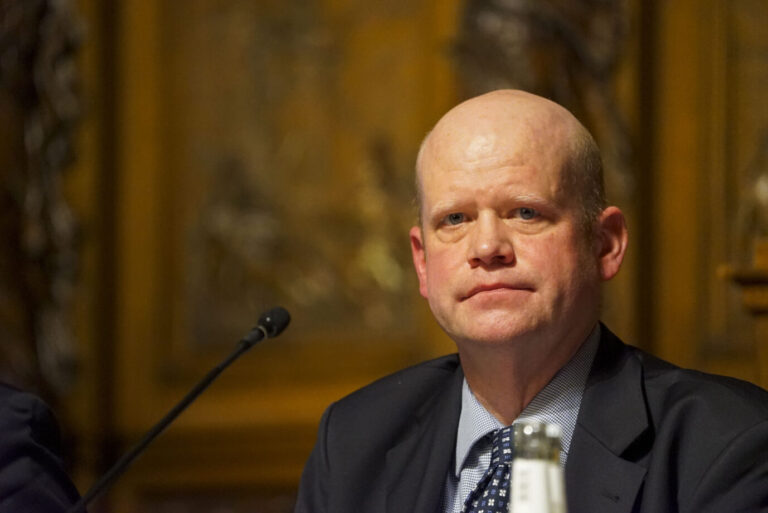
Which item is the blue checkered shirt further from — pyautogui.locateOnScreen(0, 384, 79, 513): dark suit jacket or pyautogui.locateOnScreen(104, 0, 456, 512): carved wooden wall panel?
pyautogui.locateOnScreen(104, 0, 456, 512): carved wooden wall panel

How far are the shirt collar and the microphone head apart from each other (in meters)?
0.46

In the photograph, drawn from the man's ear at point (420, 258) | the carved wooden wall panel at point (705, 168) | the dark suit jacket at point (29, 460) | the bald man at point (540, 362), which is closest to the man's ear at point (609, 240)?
A: the bald man at point (540, 362)

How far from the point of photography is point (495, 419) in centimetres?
277

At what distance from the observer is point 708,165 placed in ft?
19.5

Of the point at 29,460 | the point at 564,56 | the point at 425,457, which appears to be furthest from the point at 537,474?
the point at 564,56

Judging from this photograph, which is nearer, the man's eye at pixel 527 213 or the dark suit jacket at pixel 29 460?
the man's eye at pixel 527 213

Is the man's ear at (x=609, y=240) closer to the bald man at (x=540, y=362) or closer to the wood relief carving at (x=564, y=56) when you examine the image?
the bald man at (x=540, y=362)

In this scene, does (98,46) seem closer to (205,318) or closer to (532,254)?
(205,318)

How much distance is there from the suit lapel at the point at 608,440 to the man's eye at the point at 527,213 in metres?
0.39

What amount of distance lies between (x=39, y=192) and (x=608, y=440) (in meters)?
5.03

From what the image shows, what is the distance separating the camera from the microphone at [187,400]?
2.50 metres

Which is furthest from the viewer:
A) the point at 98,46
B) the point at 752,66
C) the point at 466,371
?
the point at 98,46

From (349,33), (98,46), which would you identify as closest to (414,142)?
(349,33)

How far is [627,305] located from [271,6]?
99.6 inches
